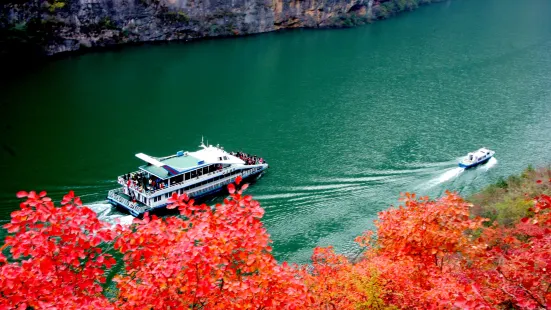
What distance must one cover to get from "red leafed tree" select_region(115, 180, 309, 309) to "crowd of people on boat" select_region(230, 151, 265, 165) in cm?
2314

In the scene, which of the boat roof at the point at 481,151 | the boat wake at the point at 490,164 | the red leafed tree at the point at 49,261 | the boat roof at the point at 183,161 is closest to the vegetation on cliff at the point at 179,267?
the red leafed tree at the point at 49,261

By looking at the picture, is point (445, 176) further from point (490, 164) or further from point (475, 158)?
point (490, 164)

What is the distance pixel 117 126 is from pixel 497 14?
72.6m

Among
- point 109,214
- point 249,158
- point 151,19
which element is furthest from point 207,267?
point 151,19

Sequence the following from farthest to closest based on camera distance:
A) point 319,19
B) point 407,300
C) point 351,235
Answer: point 319,19, point 351,235, point 407,300

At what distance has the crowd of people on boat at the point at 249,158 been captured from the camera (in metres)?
33.8

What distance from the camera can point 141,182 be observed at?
3005 cm

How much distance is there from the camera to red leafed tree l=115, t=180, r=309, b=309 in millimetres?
8969

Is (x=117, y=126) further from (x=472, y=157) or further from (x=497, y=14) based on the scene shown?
(x=497, y=14)

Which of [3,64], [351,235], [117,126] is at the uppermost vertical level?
[3,64]

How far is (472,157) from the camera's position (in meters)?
34.7

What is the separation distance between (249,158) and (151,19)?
3960cm

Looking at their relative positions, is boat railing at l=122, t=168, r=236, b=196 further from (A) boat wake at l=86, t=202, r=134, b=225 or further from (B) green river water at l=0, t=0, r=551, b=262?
(B) green river water at l=0, t=0, r=551, b=262

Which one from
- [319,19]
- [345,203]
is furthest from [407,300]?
[319,19]
